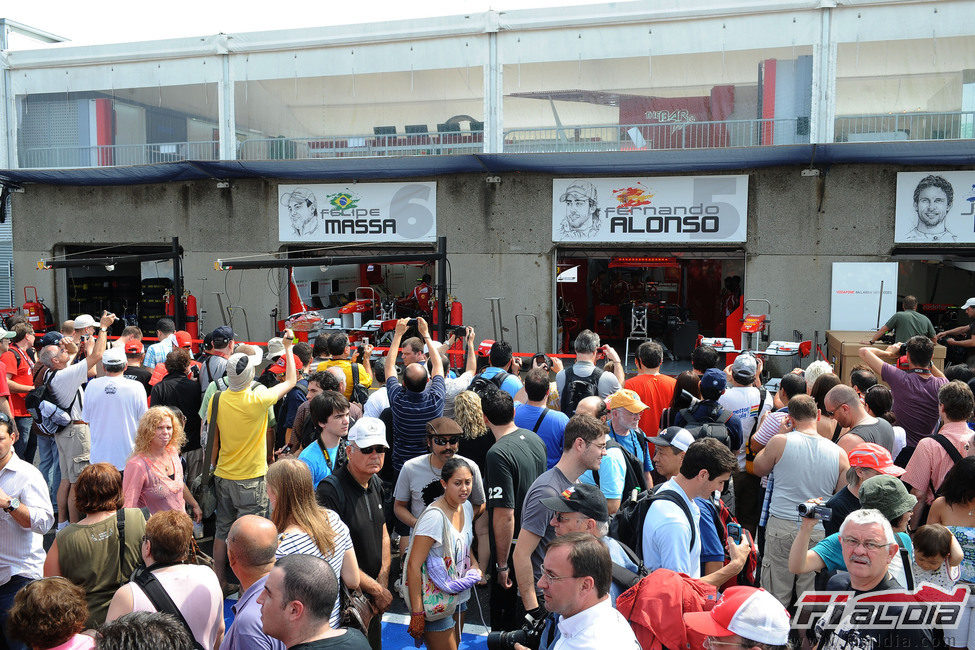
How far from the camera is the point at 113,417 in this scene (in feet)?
20.2

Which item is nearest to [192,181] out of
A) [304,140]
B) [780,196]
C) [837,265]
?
[304,140]

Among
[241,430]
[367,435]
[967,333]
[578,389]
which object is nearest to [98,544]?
[367,435]

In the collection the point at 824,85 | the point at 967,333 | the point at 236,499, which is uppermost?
the point at 824,85

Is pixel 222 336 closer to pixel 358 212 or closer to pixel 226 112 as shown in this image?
pixel 358 212

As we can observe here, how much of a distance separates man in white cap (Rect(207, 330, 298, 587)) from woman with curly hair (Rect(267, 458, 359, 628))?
2107mm

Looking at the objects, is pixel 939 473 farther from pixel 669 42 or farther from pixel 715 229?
pixel 669 42

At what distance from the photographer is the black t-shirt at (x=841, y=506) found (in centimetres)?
422

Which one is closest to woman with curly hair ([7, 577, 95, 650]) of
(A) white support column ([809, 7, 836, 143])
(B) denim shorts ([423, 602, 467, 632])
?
(B) denim shorts ([423, 602, 467, 632])

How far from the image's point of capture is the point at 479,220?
1667 centimetres

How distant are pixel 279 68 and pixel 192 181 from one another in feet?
11.7

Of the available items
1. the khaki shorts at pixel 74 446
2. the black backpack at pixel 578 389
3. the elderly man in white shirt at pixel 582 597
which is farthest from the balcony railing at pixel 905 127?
the elderly man in white shirt at pixel 582 597

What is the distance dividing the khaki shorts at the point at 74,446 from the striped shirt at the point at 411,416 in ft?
9.66

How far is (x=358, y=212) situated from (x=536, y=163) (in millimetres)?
4390

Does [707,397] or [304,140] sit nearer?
[707,397]
